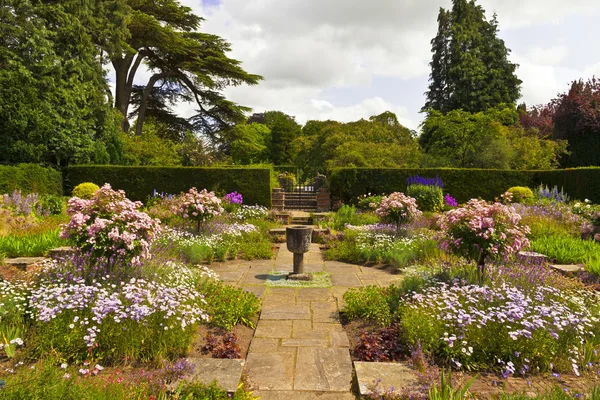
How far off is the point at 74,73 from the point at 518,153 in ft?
65.6

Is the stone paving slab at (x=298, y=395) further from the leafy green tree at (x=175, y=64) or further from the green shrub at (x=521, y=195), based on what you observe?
→ the leafy green tree at (x=175, y=64)

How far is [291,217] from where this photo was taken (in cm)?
1252

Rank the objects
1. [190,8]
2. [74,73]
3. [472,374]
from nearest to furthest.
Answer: [472,374] → [74,73] → [190,8]

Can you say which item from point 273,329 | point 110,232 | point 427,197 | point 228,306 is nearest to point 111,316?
point 110,232

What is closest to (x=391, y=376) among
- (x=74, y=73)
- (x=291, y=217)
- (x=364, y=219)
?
(x=364, y=219)

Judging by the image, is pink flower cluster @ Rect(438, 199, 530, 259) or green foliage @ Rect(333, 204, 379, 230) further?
green foliage @ Rect(333, 204, 379, 230)

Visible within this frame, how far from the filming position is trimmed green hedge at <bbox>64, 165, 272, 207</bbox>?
1399 centimetres

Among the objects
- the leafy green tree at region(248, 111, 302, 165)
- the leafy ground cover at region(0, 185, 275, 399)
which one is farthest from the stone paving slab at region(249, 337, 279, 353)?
the leafy green tree at region(248, 111, 302, 165)

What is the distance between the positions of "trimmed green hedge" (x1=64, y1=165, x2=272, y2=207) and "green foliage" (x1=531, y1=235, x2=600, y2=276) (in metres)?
8.96

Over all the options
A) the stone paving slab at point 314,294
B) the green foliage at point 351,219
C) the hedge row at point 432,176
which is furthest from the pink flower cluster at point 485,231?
the hedge row at point 432,176

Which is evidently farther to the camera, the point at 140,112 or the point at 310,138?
the point at 310,138

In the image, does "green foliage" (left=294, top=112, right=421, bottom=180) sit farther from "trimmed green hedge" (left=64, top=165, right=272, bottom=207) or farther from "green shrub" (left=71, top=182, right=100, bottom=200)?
"green shrub" (left=71, top=182, right=100, bottom=200)

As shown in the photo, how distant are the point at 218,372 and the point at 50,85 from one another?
1537 centimetres

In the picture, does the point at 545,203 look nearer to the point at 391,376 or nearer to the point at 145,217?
the point at 391,376
